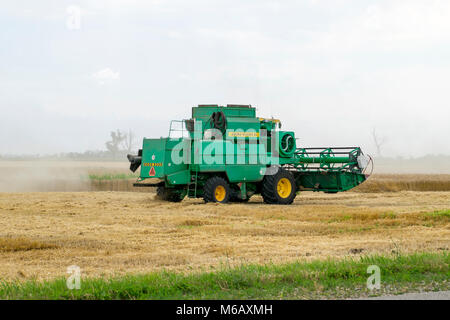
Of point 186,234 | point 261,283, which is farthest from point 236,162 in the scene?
point 261,283

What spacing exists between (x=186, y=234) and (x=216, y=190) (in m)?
6.98

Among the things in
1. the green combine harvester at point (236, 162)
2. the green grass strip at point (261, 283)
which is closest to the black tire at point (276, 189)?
the green combine harvester at point (236, 162)

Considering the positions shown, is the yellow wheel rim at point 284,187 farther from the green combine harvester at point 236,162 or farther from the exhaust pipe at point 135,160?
the exhaust pipe at point 135,160

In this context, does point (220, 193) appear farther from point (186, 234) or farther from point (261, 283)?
point (261, 283)

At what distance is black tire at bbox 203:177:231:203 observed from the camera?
20.1 meters

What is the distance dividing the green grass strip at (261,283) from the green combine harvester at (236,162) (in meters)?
11.7

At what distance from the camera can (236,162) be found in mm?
20969

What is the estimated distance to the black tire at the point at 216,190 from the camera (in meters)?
20.1

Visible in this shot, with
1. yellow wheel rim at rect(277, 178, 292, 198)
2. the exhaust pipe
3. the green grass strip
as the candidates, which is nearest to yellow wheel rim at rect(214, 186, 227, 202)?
yellow wheel rim at rect(277, 178, 292, 198)

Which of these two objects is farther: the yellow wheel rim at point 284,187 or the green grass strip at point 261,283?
the yellow wheel rim at point 284,187

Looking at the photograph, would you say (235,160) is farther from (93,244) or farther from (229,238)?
(93,244)

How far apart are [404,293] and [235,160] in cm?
1389
